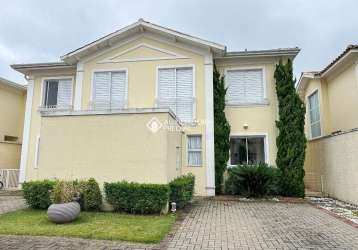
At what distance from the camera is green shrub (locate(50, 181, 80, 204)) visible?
8805 mm

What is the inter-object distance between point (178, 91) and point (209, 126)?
8.43 feet

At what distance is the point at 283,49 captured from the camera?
585 inches

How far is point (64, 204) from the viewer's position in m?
8.46

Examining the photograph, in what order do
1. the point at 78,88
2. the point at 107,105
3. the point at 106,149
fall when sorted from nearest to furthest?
the point at 106,149
the point at 107,105
the point at 78,88

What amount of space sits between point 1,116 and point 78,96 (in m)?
7.91

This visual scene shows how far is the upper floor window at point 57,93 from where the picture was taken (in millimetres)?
17000

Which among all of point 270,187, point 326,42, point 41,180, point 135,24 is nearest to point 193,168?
point 270,187

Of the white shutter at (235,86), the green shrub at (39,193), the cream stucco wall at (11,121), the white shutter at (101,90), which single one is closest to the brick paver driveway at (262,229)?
the green shrub at (39,193)

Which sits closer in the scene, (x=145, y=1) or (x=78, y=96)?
(x=145, y=1)

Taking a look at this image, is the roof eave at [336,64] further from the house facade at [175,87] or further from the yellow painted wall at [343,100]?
the house facade at [175,87]

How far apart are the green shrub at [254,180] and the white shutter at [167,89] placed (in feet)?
15.4

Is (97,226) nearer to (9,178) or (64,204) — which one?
(64,204)

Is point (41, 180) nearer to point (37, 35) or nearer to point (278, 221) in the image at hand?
point (278, 221)

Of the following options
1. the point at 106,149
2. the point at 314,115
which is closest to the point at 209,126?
the point at 106,149
